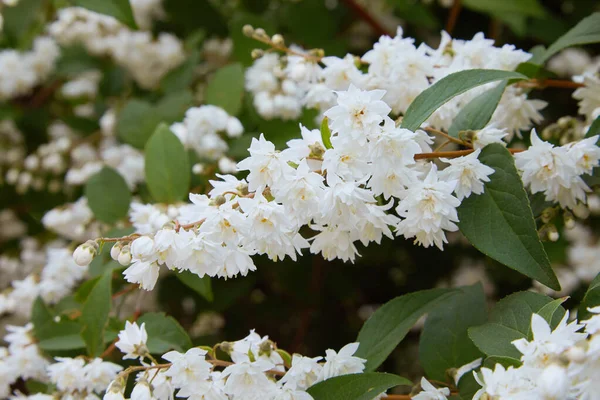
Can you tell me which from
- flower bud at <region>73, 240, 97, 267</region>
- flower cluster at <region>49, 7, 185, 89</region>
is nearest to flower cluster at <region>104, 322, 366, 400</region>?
flower bud at <region>73, 240, 97, 267</region>

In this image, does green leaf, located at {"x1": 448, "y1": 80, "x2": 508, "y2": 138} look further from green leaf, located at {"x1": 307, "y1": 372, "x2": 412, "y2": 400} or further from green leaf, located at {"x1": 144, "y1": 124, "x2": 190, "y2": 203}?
green leaf, located at {"x1": 144, "y1": 124, "x2": 190, "y2": 203}

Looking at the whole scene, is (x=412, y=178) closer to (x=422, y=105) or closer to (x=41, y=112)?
(x=422, y=105)

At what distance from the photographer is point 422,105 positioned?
1.10m

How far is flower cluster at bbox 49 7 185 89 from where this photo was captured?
237cm

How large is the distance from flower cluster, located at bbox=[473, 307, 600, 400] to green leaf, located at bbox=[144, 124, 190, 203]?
0.97m

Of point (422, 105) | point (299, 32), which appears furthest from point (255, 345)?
point (299, 32)

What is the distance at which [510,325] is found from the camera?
1.08 m

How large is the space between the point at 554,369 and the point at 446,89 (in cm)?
55

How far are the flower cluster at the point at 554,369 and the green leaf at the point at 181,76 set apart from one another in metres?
1.58

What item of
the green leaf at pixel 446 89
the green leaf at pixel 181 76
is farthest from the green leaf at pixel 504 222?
the green leaf at pixel 181 76

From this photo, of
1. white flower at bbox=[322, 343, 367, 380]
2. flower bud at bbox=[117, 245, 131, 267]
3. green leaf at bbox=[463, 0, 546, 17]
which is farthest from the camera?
green leaf at bbox=[463, 0, 546, 17]

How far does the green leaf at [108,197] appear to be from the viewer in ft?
5.84

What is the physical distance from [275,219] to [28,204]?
6.23 feet

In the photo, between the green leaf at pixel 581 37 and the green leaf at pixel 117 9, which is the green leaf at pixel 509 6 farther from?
the green leaf at pixel 117 9
